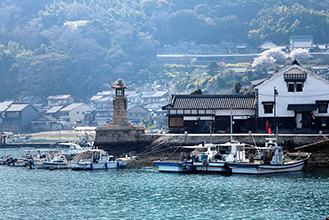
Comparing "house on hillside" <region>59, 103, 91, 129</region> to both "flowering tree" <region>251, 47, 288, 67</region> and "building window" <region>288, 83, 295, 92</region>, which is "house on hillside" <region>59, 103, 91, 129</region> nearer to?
"flowering tree" <region>251, 47, 288, 67</region>

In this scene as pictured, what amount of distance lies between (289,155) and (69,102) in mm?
94652

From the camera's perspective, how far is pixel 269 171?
157ft

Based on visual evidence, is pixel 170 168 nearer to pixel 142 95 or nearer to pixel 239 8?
pixel 142 95

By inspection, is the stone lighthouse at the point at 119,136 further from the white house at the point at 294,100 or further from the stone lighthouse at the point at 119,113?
the white house at the point at 294,100

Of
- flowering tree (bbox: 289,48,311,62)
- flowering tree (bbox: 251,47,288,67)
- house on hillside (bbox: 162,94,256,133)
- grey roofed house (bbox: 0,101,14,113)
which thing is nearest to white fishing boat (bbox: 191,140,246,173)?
house on hillside (bbox: 162,94,256,133)

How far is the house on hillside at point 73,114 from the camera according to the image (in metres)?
129

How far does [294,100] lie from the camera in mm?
58562

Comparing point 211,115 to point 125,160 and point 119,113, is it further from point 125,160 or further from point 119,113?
point 125,160

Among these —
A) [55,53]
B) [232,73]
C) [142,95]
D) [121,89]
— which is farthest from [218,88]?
[121,89]

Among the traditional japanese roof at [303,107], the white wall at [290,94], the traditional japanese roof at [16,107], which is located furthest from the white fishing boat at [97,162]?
the traditional japanese roof at [16,107]

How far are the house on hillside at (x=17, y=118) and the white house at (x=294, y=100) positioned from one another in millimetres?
73178

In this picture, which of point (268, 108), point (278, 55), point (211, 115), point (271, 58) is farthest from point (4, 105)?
point (268, 108)

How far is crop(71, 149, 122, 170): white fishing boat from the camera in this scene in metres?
54.3

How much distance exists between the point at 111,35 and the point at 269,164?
135291 mm
